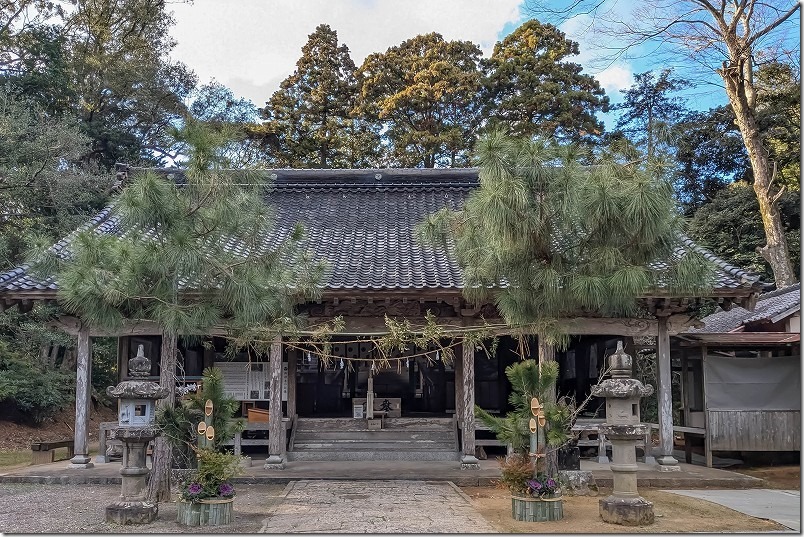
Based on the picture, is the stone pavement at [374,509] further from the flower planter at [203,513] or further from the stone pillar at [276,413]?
the stone pillar at [276,413]

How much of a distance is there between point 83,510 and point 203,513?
1980mm

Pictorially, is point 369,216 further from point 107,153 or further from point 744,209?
point 107,153

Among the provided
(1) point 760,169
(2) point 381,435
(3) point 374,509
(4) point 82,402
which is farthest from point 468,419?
(1) point 760,169

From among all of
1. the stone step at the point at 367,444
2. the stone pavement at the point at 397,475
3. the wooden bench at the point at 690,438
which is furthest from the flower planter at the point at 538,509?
the wooden bench at the point at 690,438

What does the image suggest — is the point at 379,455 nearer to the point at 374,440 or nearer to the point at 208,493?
the point at 374,440

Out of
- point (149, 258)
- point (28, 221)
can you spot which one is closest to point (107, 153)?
point (28, 221)

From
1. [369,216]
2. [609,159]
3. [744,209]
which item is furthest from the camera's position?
[744,209]

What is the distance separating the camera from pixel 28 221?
17.7 m

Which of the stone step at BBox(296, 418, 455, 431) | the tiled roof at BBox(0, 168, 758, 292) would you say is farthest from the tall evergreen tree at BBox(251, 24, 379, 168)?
the stone step at BBox(296, 418, 455, 431)

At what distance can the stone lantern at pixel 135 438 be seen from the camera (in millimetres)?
6656

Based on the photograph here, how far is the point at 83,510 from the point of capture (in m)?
7.47

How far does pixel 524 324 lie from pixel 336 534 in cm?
286

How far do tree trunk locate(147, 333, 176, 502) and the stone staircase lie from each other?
381cm

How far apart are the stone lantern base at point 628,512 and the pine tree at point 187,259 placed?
13.4 feet
